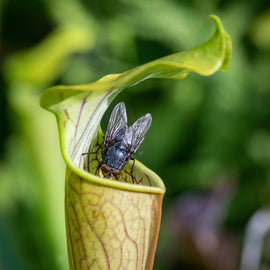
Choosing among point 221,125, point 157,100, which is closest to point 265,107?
point 221,125

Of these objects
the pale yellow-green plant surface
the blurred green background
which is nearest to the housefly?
the pale yellow-green plant surface

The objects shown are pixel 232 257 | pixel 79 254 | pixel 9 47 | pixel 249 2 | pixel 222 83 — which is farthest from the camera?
pixel 9 47

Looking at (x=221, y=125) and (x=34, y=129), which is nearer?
(x=34, y=129)

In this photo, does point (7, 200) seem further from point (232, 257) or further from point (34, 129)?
point (232, 257)

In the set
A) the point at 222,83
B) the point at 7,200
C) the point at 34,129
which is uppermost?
the point at 222,83

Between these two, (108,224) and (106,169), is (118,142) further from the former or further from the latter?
(108,224)

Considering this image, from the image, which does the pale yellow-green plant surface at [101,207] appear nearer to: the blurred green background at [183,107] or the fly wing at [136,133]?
the fly wing at [136,133]
